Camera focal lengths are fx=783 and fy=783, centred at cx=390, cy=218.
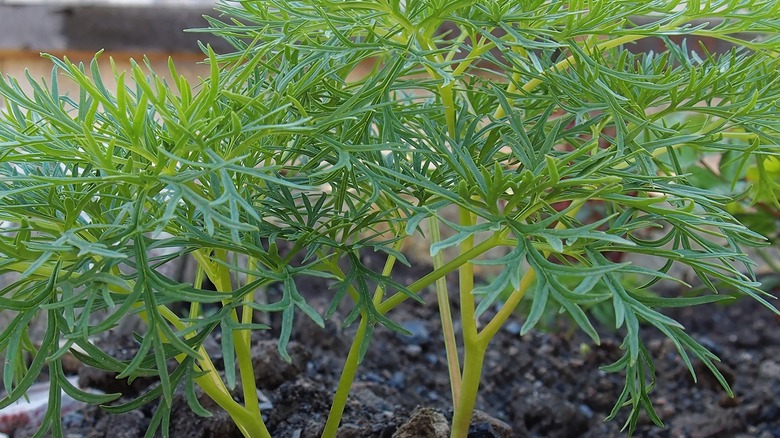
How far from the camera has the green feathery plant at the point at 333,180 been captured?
1.72 feet

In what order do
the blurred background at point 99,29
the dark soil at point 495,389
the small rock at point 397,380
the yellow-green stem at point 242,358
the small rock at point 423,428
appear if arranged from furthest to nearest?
1. the blurred background at point 99,29
2. the small rock at point 397,380
3. the dark soil at point 495,389
4. the small rock at point 423,428
5. the yellow-green stem at point 242,358

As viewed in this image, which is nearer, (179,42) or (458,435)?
(458,435)

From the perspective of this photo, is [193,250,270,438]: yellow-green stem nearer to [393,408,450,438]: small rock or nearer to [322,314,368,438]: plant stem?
[322,314,368,438]: plant stem

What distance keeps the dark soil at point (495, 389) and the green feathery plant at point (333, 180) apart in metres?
0.23

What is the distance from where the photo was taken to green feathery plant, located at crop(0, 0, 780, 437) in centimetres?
52

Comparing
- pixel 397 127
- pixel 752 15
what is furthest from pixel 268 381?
pixel 752 15

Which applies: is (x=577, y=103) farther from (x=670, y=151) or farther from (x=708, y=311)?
(x=708, y=311)

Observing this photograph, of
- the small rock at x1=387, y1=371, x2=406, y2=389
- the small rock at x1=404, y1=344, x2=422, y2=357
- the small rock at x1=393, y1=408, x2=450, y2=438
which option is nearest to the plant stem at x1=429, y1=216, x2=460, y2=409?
the small rock at x1=393, y1=408, x2=450, y2=438

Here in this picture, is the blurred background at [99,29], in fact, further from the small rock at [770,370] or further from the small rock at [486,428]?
the small rock at [486,428]

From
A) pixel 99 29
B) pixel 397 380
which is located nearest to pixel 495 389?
pixel 397 380

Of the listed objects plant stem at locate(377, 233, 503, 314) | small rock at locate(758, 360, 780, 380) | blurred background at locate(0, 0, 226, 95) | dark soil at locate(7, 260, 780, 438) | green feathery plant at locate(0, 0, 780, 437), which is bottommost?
small rock at locate(758, 360, 780, 380)

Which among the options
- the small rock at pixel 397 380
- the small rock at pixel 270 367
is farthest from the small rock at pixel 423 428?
the small rock at pixel 397 380

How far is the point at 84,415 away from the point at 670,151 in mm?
840

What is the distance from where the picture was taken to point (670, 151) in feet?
2.38
